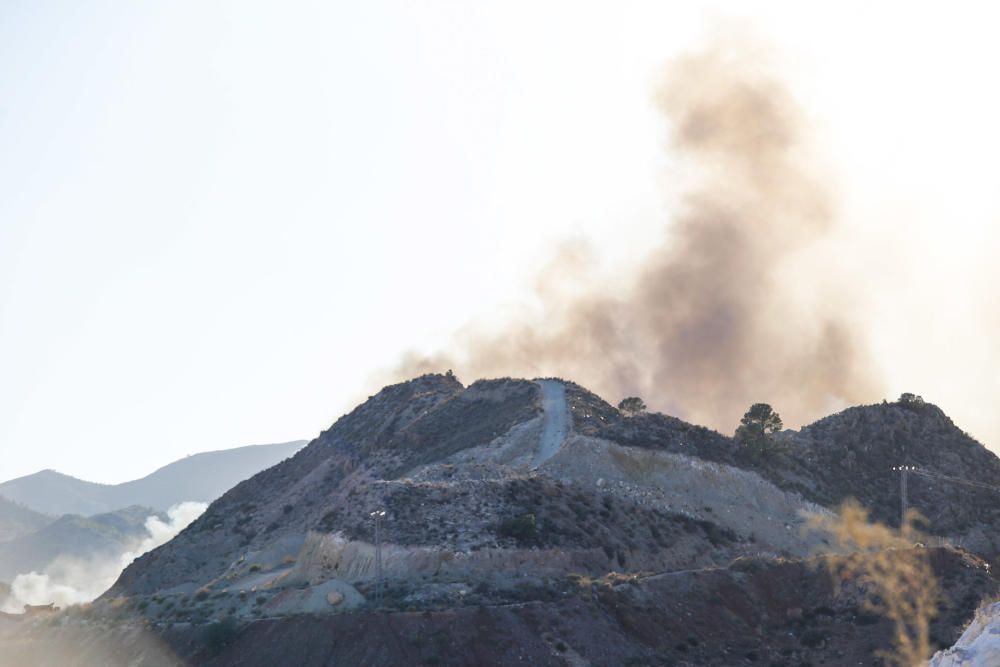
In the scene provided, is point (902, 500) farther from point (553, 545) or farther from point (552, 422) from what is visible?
point (553, 545)

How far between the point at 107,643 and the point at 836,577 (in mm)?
54170

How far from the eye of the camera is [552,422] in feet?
382

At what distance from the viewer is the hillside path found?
108062 mm

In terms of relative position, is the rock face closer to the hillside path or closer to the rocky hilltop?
the rocky hilltop

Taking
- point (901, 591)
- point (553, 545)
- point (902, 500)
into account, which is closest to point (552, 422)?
point (553, 545)

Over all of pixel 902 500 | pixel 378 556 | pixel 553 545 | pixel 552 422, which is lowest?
pixel 378 556

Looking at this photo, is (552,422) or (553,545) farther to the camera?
(552,422)

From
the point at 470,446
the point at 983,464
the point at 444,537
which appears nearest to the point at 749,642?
the point at 444,537

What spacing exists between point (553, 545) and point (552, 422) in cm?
3219

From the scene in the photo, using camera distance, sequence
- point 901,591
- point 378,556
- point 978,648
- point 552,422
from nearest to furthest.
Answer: point 978,648 → point 901,591 → point 378,556 → point 552,422

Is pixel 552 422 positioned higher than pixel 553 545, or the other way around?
pixel 552 422

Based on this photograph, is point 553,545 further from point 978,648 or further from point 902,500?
point 978,648

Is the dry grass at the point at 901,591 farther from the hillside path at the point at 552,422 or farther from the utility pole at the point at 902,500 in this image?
the hillside path at the point at 552,422

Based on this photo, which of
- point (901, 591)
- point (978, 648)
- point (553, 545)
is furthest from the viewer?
point (553, 545)
